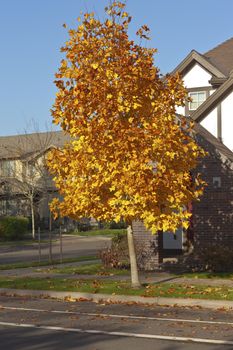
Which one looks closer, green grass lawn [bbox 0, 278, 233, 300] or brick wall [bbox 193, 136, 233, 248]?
green grass lawn [bbox 0, 278, 233, 300]

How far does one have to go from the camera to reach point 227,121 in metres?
24.3

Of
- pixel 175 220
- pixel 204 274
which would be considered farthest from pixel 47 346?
pixel 204 274

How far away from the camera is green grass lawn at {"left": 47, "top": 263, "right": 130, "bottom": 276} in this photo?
63.6 feet

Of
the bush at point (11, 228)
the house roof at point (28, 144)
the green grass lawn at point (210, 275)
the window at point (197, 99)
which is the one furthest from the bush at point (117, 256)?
the house roof at point (28, 144)

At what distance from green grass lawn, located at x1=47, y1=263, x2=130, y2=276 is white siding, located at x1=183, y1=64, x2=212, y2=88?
449 inches

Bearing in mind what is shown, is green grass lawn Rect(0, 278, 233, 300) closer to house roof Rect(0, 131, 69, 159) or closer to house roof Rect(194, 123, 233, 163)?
house roof Rect(194, 123, 233, 163)

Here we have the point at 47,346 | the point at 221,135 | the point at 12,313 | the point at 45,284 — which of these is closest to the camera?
the point at 47,346

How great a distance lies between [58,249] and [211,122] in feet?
45.6

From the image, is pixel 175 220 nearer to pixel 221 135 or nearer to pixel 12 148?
pixel 221 135

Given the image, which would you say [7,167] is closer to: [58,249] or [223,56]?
[58,249]

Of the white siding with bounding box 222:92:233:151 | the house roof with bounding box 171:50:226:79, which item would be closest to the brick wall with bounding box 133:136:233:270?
the white siding with bounding box 222:92:233:151

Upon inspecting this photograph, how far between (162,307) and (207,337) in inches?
146

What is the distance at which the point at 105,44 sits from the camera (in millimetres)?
15141

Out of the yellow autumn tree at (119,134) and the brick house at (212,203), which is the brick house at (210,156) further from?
the yellow autumn tree at (119,134)
